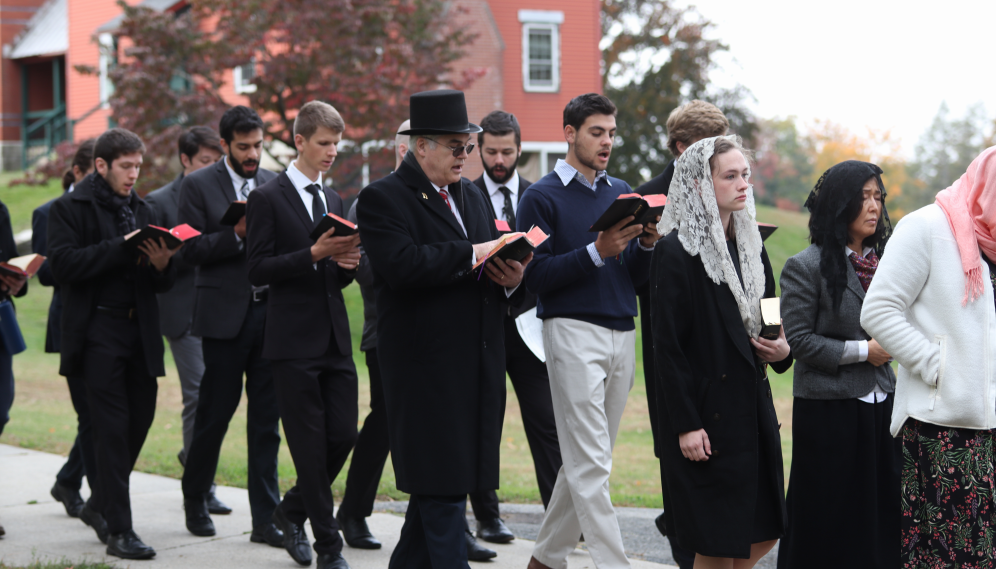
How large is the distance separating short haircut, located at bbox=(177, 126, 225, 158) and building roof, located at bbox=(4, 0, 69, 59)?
94.7 ft

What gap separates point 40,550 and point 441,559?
118 inches

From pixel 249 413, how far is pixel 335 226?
1675mm

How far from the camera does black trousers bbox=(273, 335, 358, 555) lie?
5223 millimetres

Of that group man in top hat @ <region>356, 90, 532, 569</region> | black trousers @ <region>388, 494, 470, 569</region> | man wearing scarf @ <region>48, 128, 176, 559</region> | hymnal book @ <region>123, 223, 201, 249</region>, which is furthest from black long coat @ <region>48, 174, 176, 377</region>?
black trousers @ <region>388, 494, 470, 569</region>

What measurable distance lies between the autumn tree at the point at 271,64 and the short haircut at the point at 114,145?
10.9 meters

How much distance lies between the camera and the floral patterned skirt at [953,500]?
382 cm

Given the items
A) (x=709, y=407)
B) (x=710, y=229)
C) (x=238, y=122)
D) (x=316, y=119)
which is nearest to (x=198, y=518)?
(x=238, y=122)

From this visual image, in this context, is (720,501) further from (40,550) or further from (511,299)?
(40,550)

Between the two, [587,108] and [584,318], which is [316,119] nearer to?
[587,108]

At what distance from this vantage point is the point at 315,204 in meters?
5.62

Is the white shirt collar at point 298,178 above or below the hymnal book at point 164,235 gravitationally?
above

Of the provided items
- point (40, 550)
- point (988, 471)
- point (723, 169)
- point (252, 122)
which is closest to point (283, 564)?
point (40, 550)

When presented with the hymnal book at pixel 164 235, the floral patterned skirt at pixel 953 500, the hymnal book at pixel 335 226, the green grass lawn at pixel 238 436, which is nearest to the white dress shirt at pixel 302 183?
the hymnal book at pixel 335 226

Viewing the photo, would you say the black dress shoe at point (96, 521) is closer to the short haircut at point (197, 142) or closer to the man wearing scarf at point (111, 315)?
the man wearing scarf at point (111, 315)
